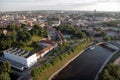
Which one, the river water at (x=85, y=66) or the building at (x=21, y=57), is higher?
the building at (x=21, y=57)

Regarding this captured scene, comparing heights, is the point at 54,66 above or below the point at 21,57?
below

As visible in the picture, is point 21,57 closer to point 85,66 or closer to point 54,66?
point 54,66

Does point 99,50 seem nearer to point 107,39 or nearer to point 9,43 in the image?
point 107,39

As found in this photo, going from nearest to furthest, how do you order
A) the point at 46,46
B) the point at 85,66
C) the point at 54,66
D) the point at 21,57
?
1. the point at 54,66
2. the point at 21,57
3. the point at 85,66
4. the point at 46,46

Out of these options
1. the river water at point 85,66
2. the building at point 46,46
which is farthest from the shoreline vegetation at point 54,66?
the building at point 46,46

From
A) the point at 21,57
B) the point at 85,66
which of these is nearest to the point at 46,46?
the point at 21,57

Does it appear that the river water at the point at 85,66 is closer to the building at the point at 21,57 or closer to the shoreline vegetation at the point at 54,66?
the shoreline vegetation at the point at 54,66
